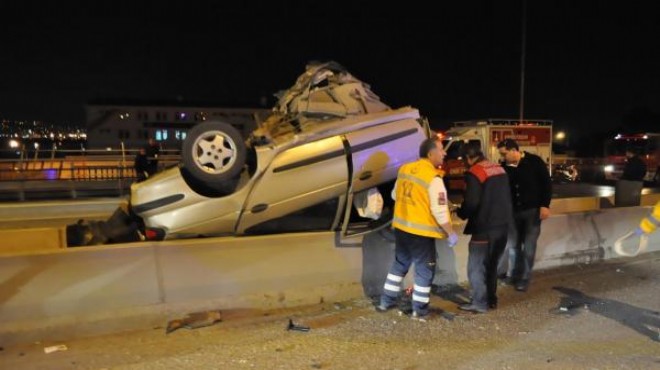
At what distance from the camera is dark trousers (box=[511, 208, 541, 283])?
6500 mm

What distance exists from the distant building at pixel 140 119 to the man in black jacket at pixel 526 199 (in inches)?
2638

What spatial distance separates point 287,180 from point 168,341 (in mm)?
1868

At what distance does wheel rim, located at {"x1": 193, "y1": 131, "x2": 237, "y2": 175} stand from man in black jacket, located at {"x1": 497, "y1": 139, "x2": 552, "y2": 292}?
3.03m

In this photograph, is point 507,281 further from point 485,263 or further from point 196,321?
point 196,321

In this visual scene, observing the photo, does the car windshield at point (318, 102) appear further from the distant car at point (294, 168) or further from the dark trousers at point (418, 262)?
the dark trousers at point (418, 262)

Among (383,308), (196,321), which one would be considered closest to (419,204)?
(383,308)

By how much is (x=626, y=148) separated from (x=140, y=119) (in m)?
63.6

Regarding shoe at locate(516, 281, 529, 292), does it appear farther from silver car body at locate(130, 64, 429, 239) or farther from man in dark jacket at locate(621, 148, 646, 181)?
man in dark jacket at locate(621, 148, 646, 181)

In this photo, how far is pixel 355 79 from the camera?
659 centimetres

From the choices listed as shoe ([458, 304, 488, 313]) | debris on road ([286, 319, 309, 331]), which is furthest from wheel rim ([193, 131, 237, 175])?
shoe ([458, 304, 488, 313])

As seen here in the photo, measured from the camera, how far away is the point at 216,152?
5453 mm

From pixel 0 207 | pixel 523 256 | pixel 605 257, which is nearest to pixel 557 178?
pixel 605 257

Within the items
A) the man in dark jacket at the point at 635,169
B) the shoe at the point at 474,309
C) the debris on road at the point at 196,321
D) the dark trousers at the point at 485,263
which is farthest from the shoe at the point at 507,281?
the man in dark jacket at the point at 635,169

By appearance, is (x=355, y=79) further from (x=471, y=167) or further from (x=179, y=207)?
(x=179, y=207)
